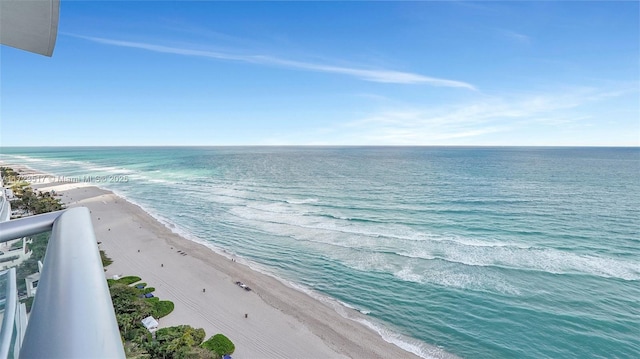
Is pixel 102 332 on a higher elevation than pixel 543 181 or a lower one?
higher

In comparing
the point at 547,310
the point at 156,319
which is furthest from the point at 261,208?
the point at 547,310

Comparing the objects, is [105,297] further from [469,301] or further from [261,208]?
[261,208]

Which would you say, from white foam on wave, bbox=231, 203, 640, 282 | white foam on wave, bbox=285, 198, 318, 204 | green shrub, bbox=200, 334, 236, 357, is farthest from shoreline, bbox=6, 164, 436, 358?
white foam on wave, bbox=285, 198, 318, 204

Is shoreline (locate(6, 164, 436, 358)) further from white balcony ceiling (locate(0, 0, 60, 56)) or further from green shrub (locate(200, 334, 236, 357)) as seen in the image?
white balcony ceiling (locate(0, 0, 60, 56))

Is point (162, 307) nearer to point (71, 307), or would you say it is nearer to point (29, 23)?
point (29, 23)

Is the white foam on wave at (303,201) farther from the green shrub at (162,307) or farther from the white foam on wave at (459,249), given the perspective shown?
the green shrub at (162,307)
